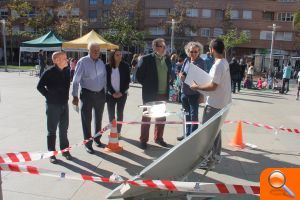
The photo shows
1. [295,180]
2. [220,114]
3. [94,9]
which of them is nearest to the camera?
[295,180]

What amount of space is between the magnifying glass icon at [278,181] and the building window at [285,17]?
6034 centimetres

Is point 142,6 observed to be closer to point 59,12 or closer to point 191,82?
point 59,12

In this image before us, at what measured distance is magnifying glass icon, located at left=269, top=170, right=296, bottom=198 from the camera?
240 centimetres

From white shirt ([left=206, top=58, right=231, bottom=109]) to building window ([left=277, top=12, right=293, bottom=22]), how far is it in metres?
57.3

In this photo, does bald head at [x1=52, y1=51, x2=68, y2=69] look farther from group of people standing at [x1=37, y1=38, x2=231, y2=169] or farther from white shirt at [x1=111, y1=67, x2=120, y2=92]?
white shirt at [x1=111, y1=67, x2=120, y2=92]

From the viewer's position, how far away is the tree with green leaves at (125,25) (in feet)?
156

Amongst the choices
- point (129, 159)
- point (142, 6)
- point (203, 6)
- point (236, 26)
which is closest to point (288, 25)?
point (236, 26)

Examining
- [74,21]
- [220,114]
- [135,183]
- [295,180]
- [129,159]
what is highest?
[74,21]

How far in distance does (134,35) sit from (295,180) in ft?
153

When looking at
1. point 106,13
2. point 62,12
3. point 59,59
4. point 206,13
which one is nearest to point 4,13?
point 62,12

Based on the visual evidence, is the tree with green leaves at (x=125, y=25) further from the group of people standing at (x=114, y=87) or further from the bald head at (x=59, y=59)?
the bald head at (x=59, y=59)

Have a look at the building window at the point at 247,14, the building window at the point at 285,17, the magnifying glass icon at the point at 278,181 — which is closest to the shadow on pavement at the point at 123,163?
the magnifying glass icon at the point at 278,181

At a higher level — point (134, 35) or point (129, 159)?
point (134, 35)

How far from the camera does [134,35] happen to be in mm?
48281
